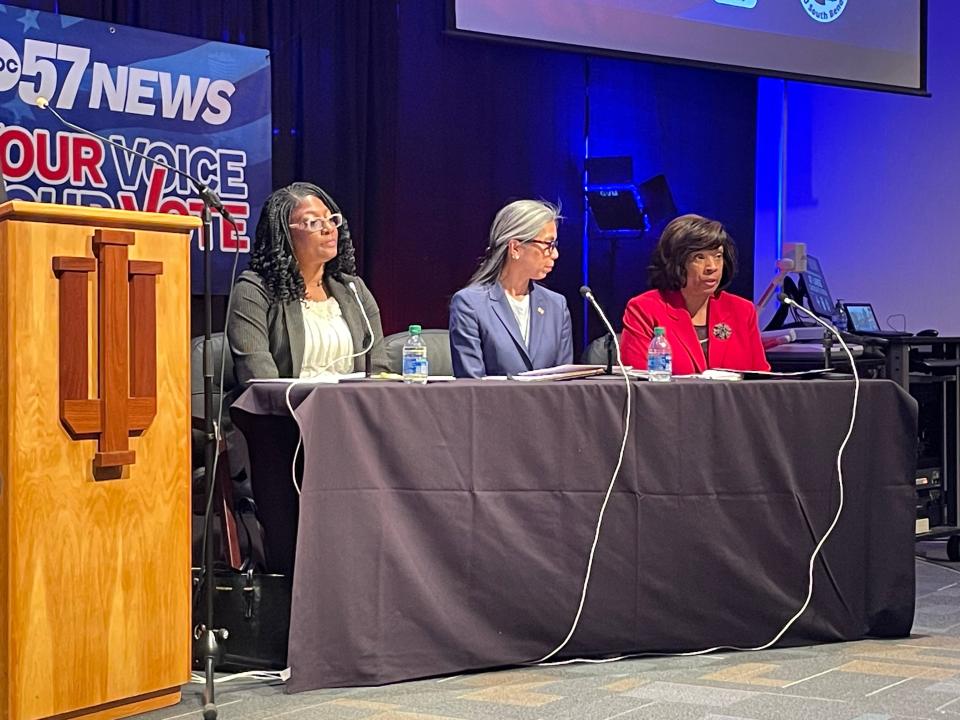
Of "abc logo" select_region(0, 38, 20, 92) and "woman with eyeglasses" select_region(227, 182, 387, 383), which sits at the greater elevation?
"abc logo" select_region(0, 38, 20, 92)

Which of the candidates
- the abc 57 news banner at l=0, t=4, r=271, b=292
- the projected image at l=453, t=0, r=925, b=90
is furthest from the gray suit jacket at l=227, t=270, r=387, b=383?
the projected image at l=453, t=0, r=925, b=90

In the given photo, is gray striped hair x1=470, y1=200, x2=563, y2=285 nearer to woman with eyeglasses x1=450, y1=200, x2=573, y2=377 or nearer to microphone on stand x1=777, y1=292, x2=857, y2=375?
woman with eyeglasses x1=450, y1=200, x2=573, y2=377

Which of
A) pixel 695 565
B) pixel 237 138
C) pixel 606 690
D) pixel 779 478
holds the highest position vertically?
pixel 237 138

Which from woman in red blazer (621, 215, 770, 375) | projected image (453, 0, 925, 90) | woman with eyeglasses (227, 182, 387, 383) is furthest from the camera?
projected image (453, 0, 925, 90)

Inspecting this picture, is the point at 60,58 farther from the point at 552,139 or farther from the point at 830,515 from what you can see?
the point at 830,515

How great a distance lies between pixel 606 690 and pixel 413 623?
0.47 m

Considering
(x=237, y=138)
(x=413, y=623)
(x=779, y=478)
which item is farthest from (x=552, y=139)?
(x=413, y=623)

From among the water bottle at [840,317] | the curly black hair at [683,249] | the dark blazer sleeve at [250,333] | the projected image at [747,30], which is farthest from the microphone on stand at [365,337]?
the water bottle at [840,317]

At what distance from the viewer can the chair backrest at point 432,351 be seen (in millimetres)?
4414

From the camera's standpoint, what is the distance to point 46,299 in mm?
2449

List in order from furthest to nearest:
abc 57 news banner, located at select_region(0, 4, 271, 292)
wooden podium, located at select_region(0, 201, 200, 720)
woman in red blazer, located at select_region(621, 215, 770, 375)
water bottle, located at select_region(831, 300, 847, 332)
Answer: water bottle, located at select_region(831, 300, 847, 332) < abc 57 news banner, located at select_region(0, 4, 271, 292) < woman in red blazer, located at select_region(621, 215, 770, 375) < wooden podium, located at select_region(0, 201, 200, 720)

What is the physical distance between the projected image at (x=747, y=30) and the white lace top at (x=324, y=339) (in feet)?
5.55

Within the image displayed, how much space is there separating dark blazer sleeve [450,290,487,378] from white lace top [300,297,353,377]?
1.16 ft

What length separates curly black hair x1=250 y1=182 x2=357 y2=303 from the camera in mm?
3588
